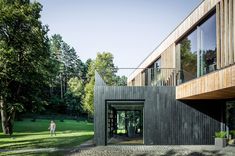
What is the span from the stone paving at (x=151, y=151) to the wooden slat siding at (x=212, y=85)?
9.00 ft

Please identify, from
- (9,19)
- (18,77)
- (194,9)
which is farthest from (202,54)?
→ (9,19)

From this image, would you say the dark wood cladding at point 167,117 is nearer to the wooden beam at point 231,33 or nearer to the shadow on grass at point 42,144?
the shadow on grass at point 42,144

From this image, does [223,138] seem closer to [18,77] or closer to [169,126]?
[169,126]

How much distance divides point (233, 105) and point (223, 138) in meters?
2.00

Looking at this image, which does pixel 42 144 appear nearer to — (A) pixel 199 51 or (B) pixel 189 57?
(B) pixel 189 57

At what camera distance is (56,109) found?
2509 inches

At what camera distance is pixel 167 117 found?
1728 centimetres

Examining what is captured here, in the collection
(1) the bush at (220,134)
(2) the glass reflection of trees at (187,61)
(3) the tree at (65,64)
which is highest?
(3) the tree at (65,64)

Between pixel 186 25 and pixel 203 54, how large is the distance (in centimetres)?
286

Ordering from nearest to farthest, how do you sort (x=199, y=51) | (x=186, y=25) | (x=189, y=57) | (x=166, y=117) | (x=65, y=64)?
(x=199, y=51)
(x=186, y=25)
(x=189, y=57)
(x=166, y=117)
(x=65, y=64)

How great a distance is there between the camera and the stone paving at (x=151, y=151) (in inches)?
549

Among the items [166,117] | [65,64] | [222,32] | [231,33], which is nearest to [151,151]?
[166,117]

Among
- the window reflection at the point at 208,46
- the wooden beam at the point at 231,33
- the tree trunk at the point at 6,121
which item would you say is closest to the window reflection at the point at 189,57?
the window reflection at the point at 208,46

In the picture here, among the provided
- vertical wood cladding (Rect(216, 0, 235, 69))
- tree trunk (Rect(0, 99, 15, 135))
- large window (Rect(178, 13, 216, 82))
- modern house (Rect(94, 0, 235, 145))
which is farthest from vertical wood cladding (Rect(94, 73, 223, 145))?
tree trunk (Rect(0, 99, 15, 135))
